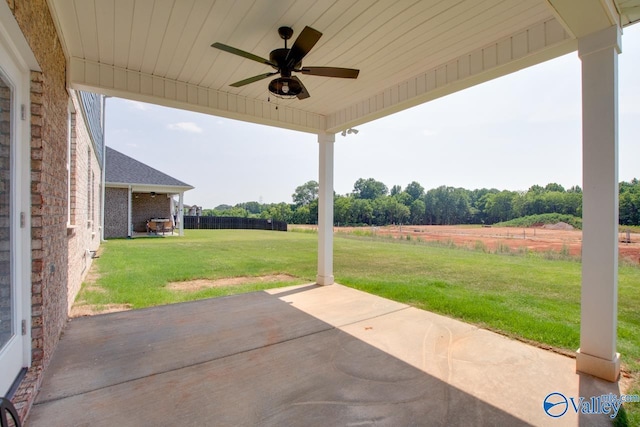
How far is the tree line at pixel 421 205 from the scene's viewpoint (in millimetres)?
20469

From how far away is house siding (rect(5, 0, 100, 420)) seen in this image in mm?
2080

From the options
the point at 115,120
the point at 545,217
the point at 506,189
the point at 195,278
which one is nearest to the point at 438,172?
the point at 506,189

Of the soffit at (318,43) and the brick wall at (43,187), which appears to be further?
the soffit at (318,43)

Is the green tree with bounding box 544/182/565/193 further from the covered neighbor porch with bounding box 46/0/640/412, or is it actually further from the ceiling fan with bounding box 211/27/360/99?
the ceiling fan with bounding box 211/27/360/99

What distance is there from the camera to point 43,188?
2400 mm

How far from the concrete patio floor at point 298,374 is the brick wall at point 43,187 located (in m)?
0.19

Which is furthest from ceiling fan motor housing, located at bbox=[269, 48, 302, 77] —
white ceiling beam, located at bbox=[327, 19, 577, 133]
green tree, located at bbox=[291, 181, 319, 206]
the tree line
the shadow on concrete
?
green tree, located at bbox=[291, 181, 319, 206]

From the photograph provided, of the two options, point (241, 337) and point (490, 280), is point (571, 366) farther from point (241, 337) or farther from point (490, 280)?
point (490, 280)

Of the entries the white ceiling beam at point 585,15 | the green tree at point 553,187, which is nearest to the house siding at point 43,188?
the white ceiling beam at point 585,15

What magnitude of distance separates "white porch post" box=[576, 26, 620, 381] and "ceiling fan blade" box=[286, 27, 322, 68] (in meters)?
2.13

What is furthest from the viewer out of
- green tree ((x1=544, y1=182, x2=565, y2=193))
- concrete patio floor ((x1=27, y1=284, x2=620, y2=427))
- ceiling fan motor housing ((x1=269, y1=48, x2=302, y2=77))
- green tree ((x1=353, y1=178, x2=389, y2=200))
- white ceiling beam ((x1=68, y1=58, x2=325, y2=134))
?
green tree ((x1=353, y1=178, x2=389, y2=200))

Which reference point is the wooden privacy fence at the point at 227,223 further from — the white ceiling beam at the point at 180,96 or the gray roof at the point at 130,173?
the white ceiling beam at the point at 180,96

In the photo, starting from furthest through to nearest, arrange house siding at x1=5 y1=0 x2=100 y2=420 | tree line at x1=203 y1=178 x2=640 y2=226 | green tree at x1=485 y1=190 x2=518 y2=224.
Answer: green tree at x1=485 y1=190 x2=518 y2=224
tree line at x1=203 y1=178 x2=640 y2=226
house siding at x1=5 y1=0 x2=100 y2=420

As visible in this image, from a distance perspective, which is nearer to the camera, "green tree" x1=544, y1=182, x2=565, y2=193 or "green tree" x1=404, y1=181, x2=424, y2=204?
"green tree" x1=544, y1=182, x2=565, y2=193
